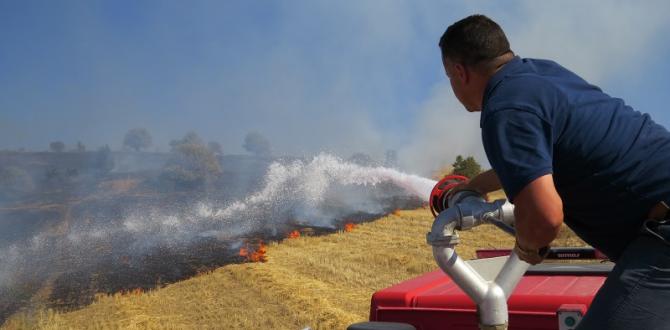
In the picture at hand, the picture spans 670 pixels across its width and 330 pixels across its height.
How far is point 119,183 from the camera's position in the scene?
26625mm

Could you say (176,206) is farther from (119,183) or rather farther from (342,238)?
(342,238)

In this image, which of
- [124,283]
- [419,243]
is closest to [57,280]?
[124,283]

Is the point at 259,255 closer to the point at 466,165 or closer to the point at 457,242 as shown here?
the point at 457,242

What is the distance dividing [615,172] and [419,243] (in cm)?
1027

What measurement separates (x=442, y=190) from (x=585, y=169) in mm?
600

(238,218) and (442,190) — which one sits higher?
(442,190)

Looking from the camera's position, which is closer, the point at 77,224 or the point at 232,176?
the point at 77,224

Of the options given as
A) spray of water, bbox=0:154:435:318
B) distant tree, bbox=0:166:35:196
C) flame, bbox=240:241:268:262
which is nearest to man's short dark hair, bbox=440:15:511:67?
flame, bbox=240:241:268:262

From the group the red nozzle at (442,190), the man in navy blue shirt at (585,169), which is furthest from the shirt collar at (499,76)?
the red nozzle at (442,190)

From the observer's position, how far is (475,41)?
2.01 metres

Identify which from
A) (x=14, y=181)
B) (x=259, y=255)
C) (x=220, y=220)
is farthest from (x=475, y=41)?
(x=14, y=181)

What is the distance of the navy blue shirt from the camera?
1.77m

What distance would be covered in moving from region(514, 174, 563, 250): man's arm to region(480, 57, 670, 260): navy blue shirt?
3 centimetres

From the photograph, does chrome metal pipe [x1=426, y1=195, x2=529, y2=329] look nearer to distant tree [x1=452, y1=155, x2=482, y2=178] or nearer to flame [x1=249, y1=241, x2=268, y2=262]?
flame [x1=249, y1=241, x2=268, y2=262]
